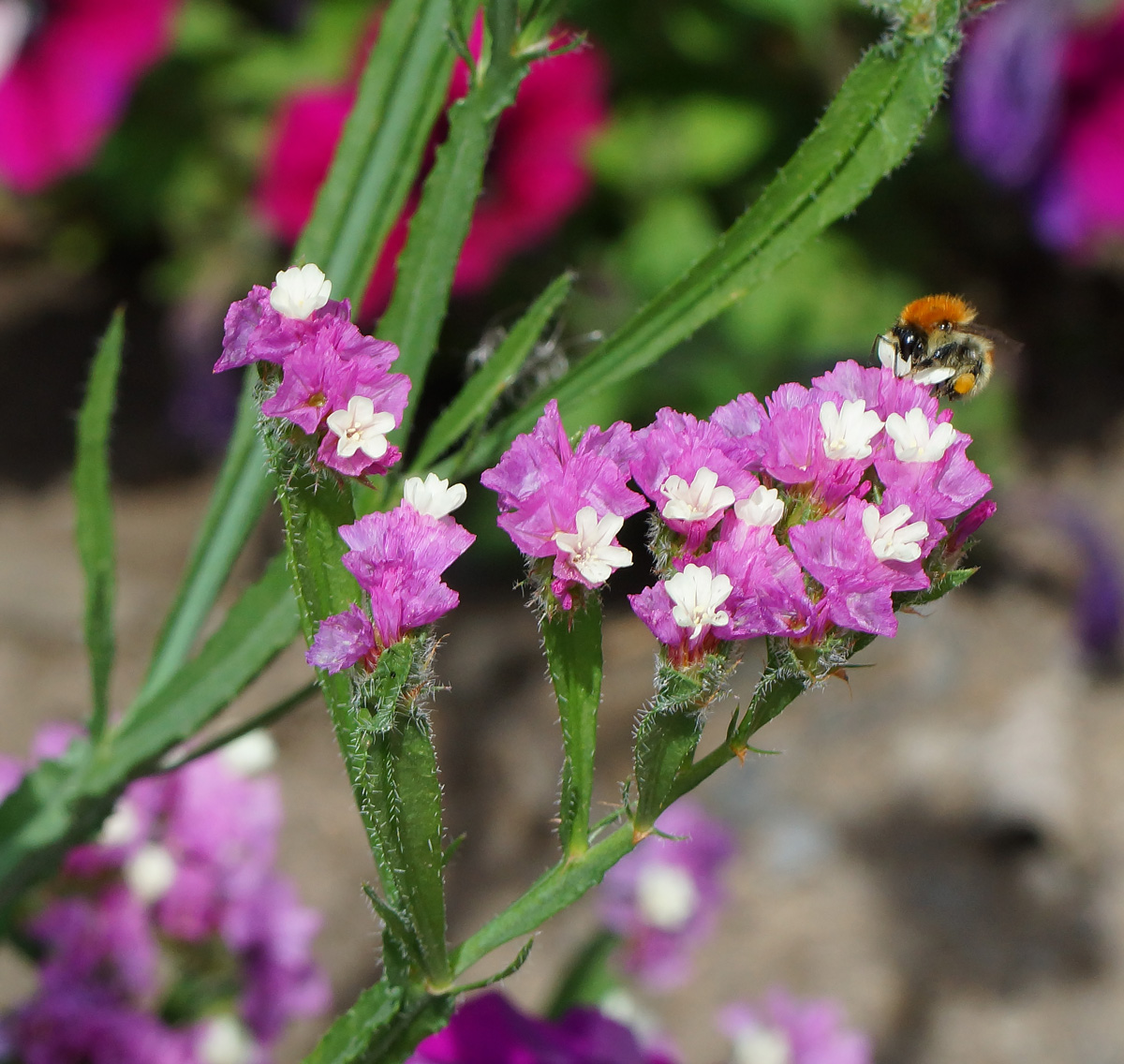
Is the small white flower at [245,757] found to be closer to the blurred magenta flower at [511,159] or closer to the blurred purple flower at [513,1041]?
the blurred purple flower at [513,1041]

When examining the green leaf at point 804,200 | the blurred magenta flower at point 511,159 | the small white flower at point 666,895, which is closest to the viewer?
the green leaf at point 804,200

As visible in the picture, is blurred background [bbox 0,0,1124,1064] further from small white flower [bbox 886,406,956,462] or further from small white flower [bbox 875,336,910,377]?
small white flower [bbox 886,406,956,462]

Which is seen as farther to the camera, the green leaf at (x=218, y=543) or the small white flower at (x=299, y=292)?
the green leaf at (x=218, y=543)

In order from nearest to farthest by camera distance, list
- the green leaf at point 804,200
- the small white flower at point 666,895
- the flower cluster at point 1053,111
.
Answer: the green leaf at point 804,200, the small white flower at point 666,895, the flower cluster at point 1053,111

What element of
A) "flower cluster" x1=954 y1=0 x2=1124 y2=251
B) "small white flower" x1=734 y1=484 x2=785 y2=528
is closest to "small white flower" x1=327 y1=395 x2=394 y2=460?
"small white flower" x1=734 y1=484 x2=785 y2=528

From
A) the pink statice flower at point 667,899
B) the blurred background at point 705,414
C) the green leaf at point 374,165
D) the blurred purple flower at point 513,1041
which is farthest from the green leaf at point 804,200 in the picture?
the blurred background at point 705,414

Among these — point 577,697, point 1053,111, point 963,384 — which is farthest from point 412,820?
point 1053,111
